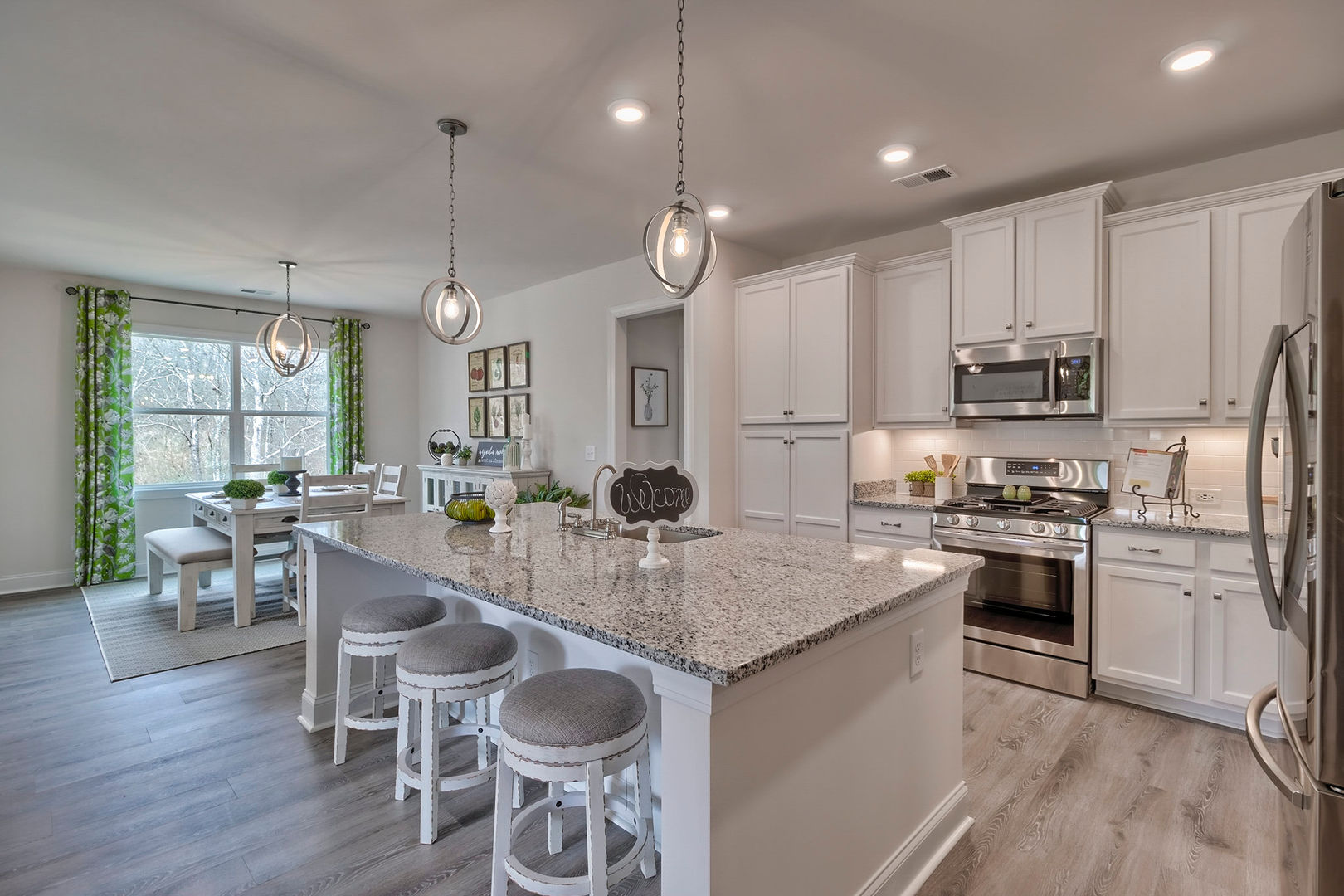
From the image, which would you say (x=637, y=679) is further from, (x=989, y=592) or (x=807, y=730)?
(x=989, y=592)

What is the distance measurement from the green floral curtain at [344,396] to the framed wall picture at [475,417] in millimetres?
1180

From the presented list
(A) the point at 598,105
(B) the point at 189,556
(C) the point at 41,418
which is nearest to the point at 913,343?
(A) the point at 598,105

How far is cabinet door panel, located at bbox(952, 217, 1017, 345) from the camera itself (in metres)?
3.31

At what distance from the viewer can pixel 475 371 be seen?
6.29 meters

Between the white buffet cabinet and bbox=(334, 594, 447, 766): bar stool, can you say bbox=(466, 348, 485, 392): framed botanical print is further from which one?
the white buffet cabinet

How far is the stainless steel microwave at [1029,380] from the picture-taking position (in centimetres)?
312

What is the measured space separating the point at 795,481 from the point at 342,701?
2.68m

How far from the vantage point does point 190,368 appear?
19.1 feet

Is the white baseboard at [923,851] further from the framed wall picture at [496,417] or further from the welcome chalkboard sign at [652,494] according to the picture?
the framed wall picture at [496,417]

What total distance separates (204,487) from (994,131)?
662cm

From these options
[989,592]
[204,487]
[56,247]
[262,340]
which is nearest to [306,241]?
[262,340]

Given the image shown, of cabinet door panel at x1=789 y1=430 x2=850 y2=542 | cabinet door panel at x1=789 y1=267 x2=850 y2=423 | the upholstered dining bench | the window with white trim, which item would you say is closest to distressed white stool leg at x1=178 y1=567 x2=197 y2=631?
the upholstered dining bench

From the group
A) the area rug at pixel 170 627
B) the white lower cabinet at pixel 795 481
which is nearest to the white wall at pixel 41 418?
the area rug at pixel 170 627

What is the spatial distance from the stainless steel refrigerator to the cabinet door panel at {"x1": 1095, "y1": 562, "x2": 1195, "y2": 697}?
1.80 m
